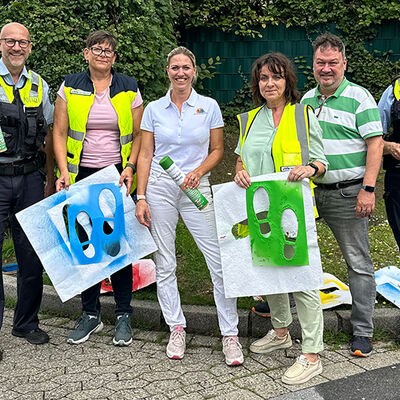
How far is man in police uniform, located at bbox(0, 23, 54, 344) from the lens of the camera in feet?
14.5

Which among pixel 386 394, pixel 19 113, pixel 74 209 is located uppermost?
pixel 19 113

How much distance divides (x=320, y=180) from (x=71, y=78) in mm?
2002

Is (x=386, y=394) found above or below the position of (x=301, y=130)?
below

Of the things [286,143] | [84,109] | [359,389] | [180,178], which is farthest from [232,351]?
[84,109]

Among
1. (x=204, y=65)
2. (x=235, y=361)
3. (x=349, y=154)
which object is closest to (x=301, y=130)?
(x=349, y=154)

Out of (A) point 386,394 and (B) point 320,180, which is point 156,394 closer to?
(A) point 386,394

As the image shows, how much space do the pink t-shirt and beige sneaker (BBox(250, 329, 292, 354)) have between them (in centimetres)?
173

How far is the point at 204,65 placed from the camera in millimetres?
9812

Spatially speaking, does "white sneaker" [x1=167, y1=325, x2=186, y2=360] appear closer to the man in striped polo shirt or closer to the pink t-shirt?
the man in striped polo shirt

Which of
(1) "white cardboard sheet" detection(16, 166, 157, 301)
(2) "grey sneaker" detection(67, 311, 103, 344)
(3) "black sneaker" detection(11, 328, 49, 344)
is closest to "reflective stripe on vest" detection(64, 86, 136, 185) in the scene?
(1) "white cardboard sheet" detection(16, 166, 157, 301)

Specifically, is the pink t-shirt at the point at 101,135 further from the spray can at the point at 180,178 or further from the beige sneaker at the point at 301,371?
the beige sneaker at the point at 301,371

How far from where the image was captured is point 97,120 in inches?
176

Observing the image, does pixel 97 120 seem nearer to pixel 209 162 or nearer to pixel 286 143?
pixel 209 162

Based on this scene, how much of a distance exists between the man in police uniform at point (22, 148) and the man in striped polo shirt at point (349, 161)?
6.66 ft
